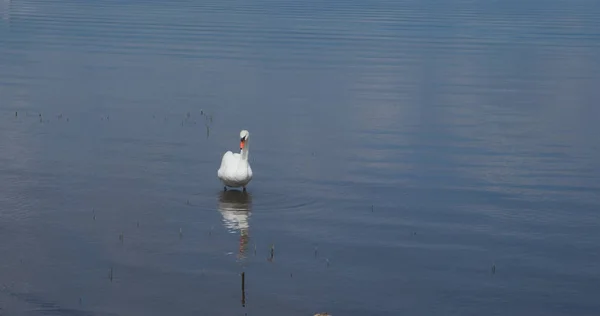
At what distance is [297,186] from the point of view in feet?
72.3

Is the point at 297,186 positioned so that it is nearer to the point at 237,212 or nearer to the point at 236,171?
the point at 236,171

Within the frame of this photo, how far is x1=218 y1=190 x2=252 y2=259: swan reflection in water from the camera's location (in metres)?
18.0

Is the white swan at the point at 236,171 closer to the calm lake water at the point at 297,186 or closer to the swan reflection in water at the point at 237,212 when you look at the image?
the swan reflection in water at the point at 237,212

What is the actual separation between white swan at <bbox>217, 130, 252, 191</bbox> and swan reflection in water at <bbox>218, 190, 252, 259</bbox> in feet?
0.63

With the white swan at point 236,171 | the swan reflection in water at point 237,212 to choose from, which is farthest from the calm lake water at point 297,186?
the white swan at point 236,171

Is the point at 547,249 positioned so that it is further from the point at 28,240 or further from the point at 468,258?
the point at 28,240

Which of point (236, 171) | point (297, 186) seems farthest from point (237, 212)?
point (297, 186)

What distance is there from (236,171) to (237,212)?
1275 mm

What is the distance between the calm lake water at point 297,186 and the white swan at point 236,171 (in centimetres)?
32

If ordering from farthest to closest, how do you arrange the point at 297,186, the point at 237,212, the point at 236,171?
the point at 297,186 → the point at 236,171 → the point at 237,212

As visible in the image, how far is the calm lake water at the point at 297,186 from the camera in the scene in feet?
51.1

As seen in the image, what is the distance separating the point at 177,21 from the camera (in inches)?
2822

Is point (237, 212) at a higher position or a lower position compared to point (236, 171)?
lower

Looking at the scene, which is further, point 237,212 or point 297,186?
point 297,186
